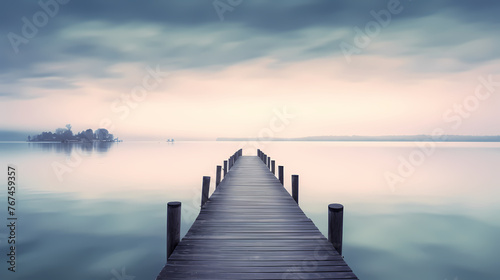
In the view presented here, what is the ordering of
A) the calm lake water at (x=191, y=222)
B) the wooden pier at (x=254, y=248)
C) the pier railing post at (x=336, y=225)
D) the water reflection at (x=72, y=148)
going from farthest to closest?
the water reflection at (x=72, y=148) → the calm lake water at (x=191, y=222) → the pier railing post at (x=336, y=225) → the wooden pier at (x=254, y=248)

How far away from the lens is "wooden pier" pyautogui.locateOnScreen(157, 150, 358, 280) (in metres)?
4.14

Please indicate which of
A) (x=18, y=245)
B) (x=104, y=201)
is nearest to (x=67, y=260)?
(x=18, y=245)

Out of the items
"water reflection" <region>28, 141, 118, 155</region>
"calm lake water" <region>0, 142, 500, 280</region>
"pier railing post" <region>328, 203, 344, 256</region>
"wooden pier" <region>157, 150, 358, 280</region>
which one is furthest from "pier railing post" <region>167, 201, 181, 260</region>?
"water reflection" <region>28, 141, 118, 155</region>

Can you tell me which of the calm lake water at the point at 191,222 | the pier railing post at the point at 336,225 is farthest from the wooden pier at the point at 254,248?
the calm lake water at the point at 191,222

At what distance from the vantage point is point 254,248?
196 inches

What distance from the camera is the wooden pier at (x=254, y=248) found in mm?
4141

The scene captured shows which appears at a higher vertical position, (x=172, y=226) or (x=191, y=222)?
(x=172, y=226)

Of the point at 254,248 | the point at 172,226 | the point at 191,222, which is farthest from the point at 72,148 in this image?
the point at 254,248

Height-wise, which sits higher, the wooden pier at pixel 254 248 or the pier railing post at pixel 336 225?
the pier railing post at pixel 336 225

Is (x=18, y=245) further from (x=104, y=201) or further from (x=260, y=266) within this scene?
(x=260, y=266)

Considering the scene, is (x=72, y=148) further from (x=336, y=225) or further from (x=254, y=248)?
(x=336, y=225)

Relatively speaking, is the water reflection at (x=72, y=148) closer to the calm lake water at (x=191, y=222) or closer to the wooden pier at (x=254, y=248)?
the calm lake water at (x=191, y=222)

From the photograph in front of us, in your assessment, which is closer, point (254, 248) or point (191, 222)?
point (254, 248)

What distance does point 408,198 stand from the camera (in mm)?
18547
